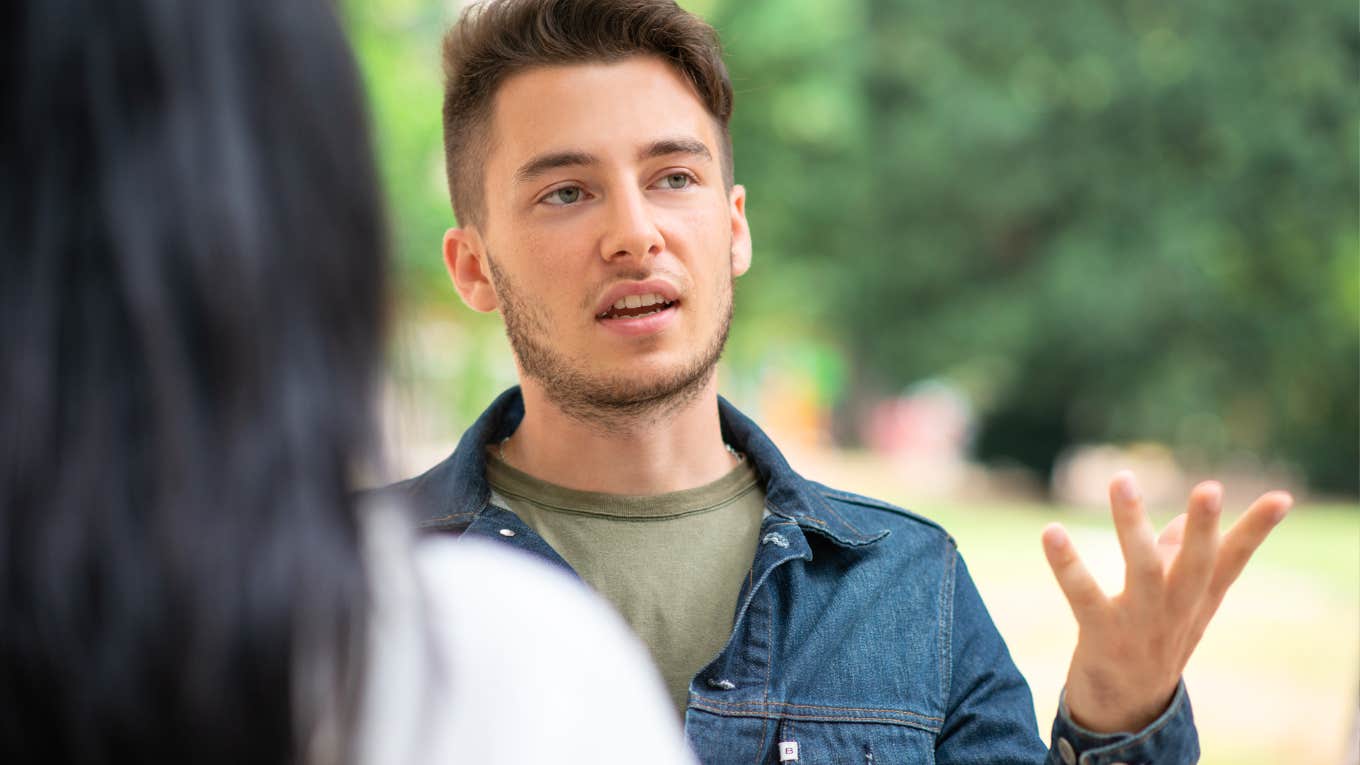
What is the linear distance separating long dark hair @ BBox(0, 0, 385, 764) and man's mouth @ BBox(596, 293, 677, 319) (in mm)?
1488

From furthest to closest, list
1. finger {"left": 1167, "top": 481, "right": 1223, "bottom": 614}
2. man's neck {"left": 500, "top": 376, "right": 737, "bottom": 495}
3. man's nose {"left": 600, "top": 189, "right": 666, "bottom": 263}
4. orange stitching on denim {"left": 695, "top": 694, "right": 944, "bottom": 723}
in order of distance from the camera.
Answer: man's neck {"left": 500, "top": 376, "right": 737, "bottom": 495}, man's nose {"left": 600, "top": 189, "right": 666, "bottom": 263}, orange stitching on denim {"left": 695, "top": 694, "right": 944, "bottom": 723}, finger {"left": 1167, "top": 481, "right": 1223, "bottom": 614}

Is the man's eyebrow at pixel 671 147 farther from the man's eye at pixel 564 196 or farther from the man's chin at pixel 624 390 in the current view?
the man's chin at pixel 624 390

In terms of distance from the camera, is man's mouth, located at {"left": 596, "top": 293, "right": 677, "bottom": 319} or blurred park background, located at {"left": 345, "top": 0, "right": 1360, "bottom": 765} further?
blurred park background, located at {"left": 345, "top": 0, "right": 1360, "bottom": 765}

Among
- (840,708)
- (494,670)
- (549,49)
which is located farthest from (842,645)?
(494,670)

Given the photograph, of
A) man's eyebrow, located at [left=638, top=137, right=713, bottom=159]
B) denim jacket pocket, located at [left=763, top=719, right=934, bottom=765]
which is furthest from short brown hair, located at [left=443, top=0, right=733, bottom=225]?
denim jacket pocket, located at [left=763, top=719, right=934, bottom=765]

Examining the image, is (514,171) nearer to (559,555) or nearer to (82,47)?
(559,555)

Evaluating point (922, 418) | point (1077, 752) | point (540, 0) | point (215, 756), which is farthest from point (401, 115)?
point (922, 418)

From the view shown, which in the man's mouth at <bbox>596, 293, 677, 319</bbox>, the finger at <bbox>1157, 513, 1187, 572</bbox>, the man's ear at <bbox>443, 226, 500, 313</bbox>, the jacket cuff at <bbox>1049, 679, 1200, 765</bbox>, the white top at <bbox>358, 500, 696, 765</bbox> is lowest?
the jacket cuff at <bbox>1049, 679, 1200, 765</bbox>

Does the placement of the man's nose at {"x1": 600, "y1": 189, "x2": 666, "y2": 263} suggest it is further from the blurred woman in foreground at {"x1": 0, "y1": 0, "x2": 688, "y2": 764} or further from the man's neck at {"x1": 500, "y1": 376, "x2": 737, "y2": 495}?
the blurred woman in foreground at {"x1": 0, "y1": 0, "x2": 688, "y2": 764}

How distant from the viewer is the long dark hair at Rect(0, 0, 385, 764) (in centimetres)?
72

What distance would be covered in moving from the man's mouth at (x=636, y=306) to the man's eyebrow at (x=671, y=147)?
9.4 inches

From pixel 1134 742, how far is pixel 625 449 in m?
0.98

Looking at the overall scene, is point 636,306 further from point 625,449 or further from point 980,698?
point 980,698

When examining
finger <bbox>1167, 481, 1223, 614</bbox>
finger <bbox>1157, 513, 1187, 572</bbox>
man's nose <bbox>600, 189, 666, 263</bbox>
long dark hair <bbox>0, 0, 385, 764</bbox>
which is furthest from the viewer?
man's nose <bbox>600, 189, 666, 263</bbox>
